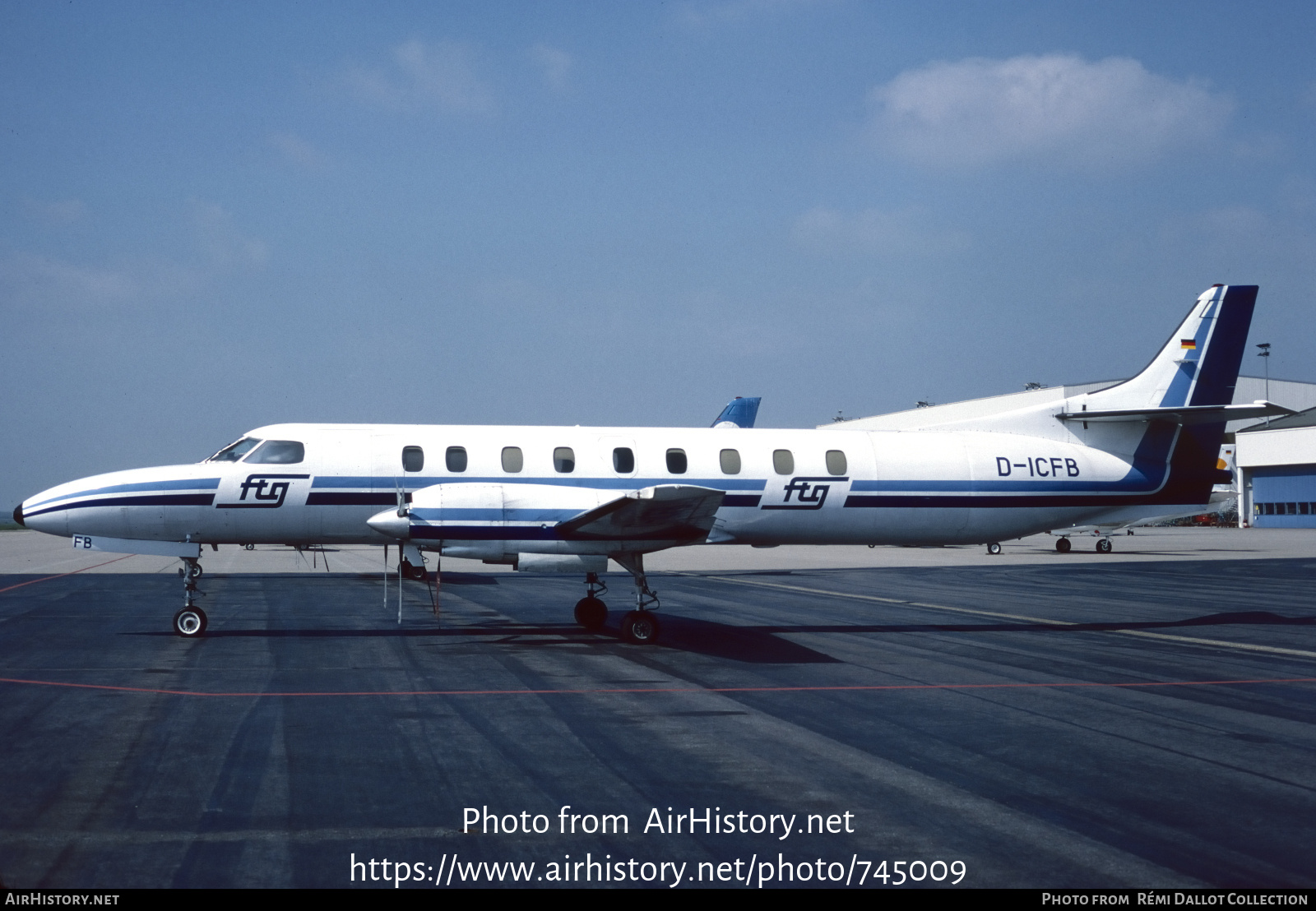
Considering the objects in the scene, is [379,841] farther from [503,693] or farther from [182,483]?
[182,483]

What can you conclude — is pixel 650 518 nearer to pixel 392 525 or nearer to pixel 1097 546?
pixel 392 525

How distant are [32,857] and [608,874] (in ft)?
10.5

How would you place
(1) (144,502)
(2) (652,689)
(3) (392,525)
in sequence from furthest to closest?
1. (1) (144,502)
2. (3) (392,525)
3. (2) (652,689)

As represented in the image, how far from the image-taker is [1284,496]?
76562 millimetres

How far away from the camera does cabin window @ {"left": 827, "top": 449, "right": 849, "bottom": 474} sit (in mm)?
17516

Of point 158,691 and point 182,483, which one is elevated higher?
point 182,483

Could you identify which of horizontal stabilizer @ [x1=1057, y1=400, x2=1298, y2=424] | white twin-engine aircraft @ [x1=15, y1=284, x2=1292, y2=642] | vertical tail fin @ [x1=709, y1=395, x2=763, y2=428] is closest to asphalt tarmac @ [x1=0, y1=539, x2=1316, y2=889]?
white twin-engine aircraft @ [x1=15, y1=284, x2=1292, y2=642]

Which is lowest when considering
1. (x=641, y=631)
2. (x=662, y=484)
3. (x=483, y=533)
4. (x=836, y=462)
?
(x=641, y=631)

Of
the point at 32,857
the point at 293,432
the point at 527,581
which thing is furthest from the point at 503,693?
the point at 527,581

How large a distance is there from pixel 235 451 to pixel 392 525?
3.35 metres

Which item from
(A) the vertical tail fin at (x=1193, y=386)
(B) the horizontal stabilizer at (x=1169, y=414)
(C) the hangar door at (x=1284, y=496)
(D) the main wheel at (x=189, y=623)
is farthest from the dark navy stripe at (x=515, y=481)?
(C) the hangar door at (x=1284, y=496)

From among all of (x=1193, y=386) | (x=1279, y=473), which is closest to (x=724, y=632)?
(x=1193, y=386)

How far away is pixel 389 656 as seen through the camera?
14.3m

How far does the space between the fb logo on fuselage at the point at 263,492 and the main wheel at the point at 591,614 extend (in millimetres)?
5061
